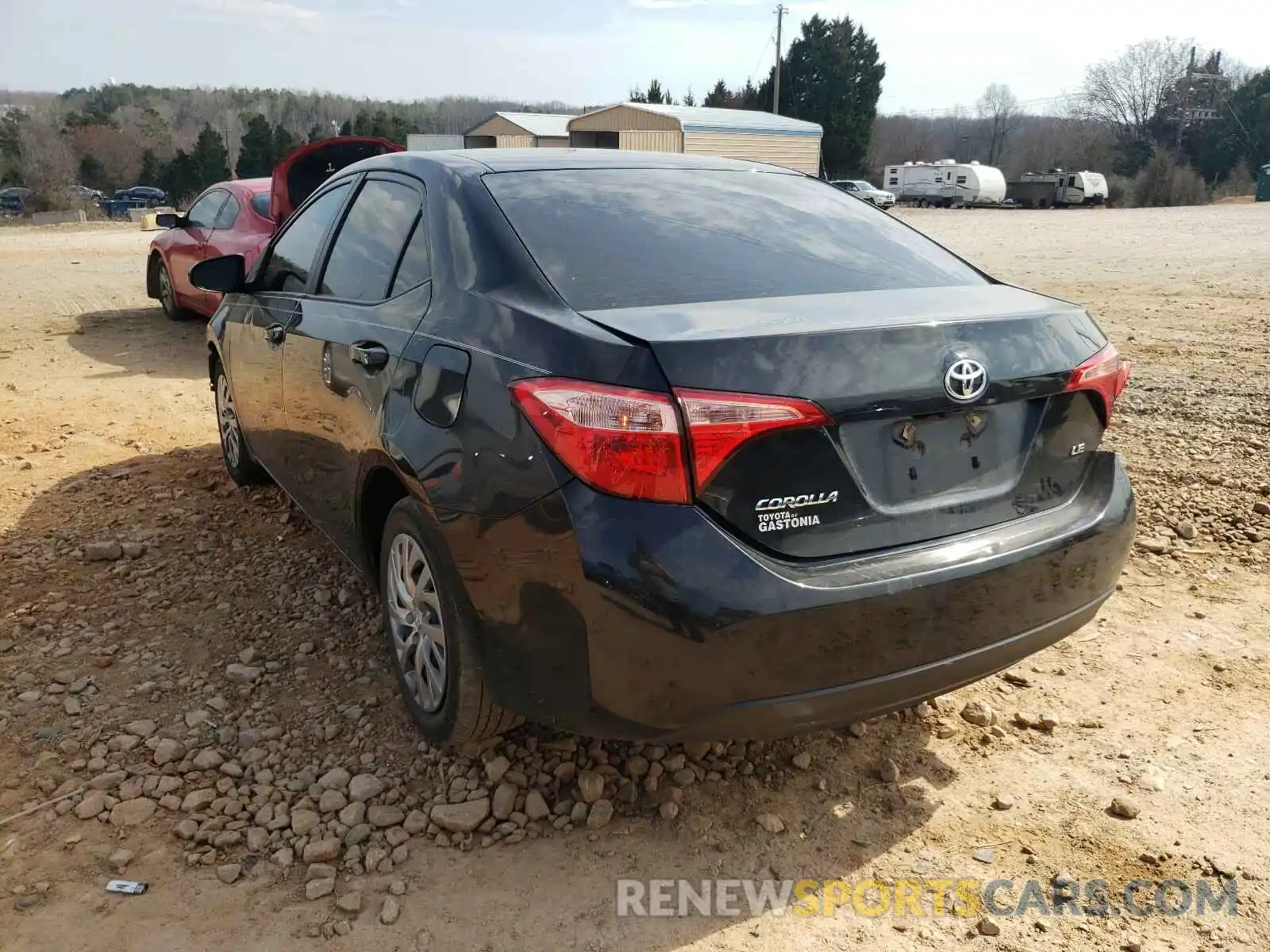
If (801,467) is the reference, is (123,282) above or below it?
below

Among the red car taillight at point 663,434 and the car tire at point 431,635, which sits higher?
the red car taillight at point 663,434

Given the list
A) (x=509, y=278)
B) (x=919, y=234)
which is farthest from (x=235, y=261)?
(x=919, y=234)

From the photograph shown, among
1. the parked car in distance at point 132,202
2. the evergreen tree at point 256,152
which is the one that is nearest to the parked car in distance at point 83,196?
the parked car in distance at point 132,202

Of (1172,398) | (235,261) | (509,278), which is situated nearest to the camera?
(509,278)

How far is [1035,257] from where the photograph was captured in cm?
1928

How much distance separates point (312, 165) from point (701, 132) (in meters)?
34.1

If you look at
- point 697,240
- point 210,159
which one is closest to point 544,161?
point 697,240

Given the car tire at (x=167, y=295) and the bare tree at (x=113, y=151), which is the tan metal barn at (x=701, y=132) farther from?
the bare tree at (x=113, y=151)

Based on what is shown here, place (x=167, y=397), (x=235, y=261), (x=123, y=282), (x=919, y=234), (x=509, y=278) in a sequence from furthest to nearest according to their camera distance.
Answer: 1. (x=123, y=282)
2. (x=167, y=397)
3. (x=235, y=261)
4. (x=919, y=234)
5. (x=509, y=278)

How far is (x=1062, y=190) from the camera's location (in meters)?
55.4

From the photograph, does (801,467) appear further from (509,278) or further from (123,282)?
(123,282)

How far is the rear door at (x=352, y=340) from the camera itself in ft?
10.0

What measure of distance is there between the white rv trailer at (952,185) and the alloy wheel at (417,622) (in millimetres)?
57375

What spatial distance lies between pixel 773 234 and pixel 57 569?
334 centimetres
